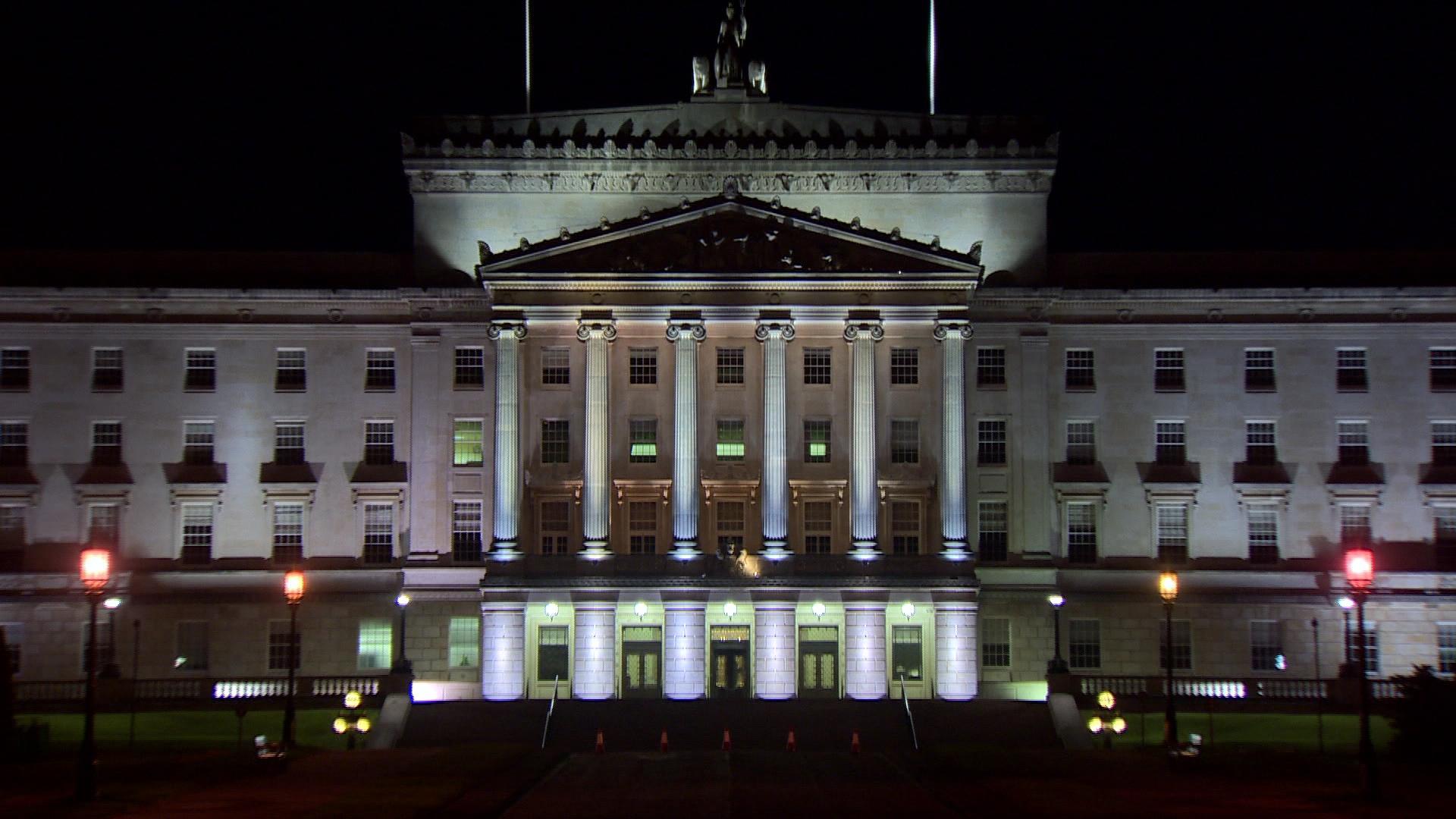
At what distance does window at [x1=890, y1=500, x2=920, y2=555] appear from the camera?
236 feet

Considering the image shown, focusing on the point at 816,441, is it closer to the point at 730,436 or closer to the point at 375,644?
the point at 730,436

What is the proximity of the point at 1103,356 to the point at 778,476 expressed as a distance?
1594 cm

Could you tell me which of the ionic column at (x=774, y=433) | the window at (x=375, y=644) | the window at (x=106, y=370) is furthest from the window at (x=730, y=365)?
the window at (x=106, y=370)

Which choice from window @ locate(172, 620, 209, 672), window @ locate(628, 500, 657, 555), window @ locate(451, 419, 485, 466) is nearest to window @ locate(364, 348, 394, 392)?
window @ locate(451, 419, 485, 466)

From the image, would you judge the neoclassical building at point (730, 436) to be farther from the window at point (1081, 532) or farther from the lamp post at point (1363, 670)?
the lamp post at point (1363, 670)

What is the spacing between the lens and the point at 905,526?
236 ft

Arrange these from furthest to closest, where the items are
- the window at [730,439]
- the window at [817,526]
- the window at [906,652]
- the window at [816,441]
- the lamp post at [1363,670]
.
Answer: the window at [816,441] → the window at [730,439] → the window at [817,526] → the window at [906,652] → the lamp post at [1363,670]

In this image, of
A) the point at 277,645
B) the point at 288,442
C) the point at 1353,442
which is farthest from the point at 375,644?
the point at 1353,442

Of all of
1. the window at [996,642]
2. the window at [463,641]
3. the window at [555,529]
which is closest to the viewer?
the window at [555,529]

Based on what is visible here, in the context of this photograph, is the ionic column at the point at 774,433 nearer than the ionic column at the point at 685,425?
Yes

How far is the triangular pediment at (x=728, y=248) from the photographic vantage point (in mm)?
71062

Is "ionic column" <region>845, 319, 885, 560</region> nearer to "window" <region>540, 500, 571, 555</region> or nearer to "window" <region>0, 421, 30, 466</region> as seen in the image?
"window" <region>540, 500, 571, 555</region>

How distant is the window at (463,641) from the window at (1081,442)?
85.1 feet

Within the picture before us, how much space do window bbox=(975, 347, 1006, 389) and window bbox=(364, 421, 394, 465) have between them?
24941mm
